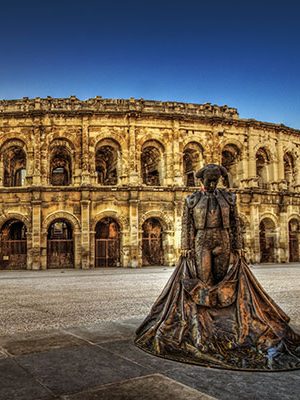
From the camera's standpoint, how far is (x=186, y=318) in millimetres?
4211

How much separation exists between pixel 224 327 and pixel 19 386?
78.8 inches

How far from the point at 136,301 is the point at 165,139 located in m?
16.3

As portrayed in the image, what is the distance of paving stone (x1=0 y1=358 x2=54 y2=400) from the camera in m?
3.01

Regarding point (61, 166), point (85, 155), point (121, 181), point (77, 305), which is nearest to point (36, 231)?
point (85, 155)

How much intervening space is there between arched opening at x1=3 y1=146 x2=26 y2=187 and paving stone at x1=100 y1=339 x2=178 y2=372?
21.1m

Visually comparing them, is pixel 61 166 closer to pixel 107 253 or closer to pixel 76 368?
pixel 107 253

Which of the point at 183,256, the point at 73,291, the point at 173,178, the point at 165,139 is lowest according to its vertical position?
the point at 73,291

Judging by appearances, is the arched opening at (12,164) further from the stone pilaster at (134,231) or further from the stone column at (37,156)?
the stone pilaster at (134,231)

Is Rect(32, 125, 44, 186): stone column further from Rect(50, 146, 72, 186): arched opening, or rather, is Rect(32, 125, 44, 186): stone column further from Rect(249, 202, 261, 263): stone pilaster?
Rect(249, 202, 261, 263): stone pilaster

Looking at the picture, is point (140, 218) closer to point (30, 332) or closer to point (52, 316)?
point (52, 316)

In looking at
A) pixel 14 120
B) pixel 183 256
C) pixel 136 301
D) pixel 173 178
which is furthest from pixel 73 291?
pixel 14 120

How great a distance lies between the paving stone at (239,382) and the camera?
3.00 meters

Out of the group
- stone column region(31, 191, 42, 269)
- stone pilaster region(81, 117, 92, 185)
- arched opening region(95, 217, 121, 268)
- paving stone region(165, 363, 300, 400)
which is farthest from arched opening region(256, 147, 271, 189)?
paving stone region(165, 363, 300, 400)

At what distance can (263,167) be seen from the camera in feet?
89.1
